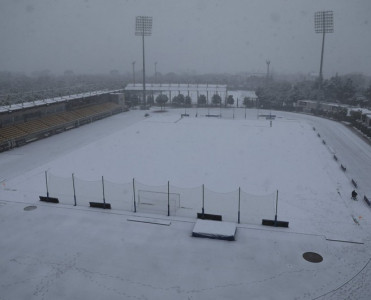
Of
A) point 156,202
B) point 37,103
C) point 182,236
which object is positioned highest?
point 37,103

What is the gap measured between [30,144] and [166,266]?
25.8m

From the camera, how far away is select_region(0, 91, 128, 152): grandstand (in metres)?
33.1

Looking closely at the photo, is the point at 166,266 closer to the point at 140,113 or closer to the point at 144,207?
the point at 144,207

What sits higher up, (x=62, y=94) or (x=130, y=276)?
(x=62, y=94)

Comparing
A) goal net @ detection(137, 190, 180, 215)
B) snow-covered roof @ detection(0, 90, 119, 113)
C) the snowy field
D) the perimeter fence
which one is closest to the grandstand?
snow-covered roof @ detection(0, 90, 119, 113)

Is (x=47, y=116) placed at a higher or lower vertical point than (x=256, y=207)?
higher

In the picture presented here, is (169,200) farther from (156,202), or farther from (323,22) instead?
(323,22)

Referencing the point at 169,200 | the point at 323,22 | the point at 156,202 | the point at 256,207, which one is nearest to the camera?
the point at 256,207

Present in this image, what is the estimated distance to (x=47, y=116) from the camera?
40.6 m

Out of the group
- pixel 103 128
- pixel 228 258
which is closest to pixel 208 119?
pixel 103 128

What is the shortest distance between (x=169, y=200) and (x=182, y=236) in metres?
3.89

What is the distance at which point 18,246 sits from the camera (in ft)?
48.6

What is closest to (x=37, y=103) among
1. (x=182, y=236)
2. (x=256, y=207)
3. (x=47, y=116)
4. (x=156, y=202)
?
(x=47, y=116)

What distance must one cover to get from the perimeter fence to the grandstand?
14027 millimetres
